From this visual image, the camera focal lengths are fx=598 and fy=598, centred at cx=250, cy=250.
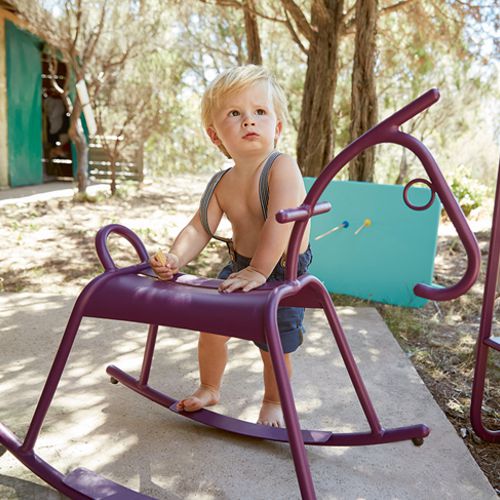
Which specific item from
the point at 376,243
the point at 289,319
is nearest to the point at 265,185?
the point at 289,319

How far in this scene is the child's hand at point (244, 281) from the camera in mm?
1473

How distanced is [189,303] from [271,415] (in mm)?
622

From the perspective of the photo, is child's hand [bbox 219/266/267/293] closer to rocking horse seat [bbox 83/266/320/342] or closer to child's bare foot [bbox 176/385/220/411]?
rocking horse seat [bbox 83/266/320/342]

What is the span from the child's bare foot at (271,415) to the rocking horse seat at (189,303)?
43 centimetres

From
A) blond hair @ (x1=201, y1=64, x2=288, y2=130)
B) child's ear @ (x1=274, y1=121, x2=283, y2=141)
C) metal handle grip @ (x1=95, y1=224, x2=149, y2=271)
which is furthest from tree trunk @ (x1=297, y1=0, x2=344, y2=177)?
metal handle grip @ (x1=95, y1=224, x2=149, y2=271)

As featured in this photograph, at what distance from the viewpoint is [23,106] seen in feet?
27.0

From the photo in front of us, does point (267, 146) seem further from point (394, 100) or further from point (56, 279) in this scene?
point (394, 100)

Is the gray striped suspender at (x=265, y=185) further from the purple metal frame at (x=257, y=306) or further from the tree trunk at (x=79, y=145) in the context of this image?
the tree trunk at (x=79, y=145)

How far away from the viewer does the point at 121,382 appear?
2055mm

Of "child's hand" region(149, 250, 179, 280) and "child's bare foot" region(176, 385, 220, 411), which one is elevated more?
"child's hand" region(149, 250, 179, 280)

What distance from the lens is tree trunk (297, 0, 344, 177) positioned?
176 inches

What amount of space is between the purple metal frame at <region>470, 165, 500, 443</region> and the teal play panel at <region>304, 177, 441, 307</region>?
163 cm

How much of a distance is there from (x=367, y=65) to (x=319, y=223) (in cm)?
124

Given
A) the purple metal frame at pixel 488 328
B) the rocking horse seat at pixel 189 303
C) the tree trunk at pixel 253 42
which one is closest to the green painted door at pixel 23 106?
the tree trunk at pixel 253 42
